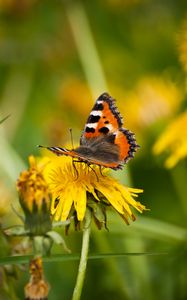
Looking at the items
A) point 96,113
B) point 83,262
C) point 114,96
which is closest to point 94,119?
point 96,113

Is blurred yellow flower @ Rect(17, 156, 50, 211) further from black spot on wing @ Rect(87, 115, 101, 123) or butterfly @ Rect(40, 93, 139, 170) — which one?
black spot on wing @ Rect(87, 115, 101, 123)

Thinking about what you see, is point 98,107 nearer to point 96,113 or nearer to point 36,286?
point 96,113

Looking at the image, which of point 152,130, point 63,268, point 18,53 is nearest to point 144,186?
point 152,130

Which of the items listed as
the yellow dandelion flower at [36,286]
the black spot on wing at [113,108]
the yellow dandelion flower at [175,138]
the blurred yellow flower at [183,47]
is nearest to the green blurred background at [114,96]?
the blurred yellow flower at [183,47]

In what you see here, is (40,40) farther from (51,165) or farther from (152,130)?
(51,165)

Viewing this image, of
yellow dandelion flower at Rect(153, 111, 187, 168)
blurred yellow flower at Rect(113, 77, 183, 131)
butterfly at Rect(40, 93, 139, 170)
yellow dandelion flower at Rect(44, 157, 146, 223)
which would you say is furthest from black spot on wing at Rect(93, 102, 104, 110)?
blurred yellow flower at Rect(113, 77, 183, 131)
